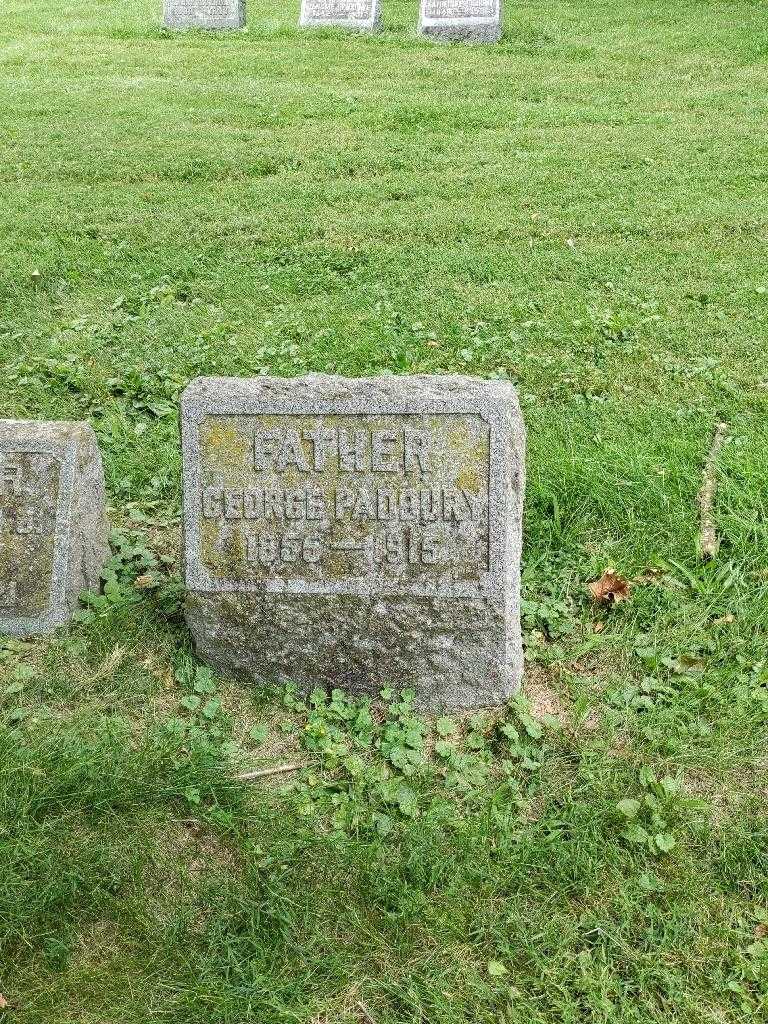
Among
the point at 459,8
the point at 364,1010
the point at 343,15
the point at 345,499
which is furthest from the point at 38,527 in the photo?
the point at 343,15

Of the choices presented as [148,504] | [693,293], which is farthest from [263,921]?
[693,293]

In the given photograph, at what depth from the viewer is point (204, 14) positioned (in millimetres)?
13211

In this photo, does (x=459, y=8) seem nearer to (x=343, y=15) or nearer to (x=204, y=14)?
(x=343, y=15)

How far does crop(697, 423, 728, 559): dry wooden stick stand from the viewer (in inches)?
162

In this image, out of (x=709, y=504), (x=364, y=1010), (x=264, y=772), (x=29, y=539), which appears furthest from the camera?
(x=709, y=504)

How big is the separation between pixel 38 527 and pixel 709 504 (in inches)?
109

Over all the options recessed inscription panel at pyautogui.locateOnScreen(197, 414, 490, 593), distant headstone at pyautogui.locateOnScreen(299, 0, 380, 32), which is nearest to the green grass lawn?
recessed inscription panel at pyautogui.locateOnScreen(197, 414, 490, 593)

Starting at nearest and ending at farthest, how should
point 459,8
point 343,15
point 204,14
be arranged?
point 459,8, point 343,15, point 204,14

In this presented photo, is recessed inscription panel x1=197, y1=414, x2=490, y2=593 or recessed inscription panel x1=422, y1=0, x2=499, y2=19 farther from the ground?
recessed inscription panel x1=422, y1=0, x2=499, y2=19

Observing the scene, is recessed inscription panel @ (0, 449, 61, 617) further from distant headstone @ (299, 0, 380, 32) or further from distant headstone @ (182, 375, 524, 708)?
distant headstone @ (299, 0, 380, 32)

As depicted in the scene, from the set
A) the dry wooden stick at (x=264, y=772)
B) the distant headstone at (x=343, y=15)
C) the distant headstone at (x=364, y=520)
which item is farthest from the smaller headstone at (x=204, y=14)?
the dry wooden stick at (x=264, y=772)

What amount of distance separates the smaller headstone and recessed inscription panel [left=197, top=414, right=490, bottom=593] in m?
11.7

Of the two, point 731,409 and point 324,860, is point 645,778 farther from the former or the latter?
point 731,409

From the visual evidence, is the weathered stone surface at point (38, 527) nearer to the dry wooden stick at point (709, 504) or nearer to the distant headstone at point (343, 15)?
the dry wooden stick at point (709, 504)
